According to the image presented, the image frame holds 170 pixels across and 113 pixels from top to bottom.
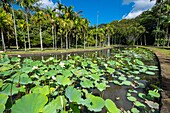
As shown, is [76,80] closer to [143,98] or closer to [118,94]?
[118,94]

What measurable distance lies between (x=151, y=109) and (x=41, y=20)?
2232cm

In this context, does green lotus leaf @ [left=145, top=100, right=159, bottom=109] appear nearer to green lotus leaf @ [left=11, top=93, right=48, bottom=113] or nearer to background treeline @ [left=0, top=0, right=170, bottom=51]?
green lotus leaf @ [left=11, top=93, right=48, bottom=113]

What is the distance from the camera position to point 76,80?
6.54 m

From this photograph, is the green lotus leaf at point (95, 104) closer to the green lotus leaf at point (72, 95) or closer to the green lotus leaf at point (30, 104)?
the green lotus leaf at point (72, 95)

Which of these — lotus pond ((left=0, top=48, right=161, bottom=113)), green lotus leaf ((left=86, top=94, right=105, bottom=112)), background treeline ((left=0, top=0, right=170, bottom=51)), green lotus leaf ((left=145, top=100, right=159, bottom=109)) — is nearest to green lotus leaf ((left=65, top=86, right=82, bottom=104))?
lotus pond ((left=0, top=48, right=161, bottom=113))

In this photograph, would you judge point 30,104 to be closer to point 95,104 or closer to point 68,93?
point 68,93

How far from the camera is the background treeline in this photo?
73.7ft

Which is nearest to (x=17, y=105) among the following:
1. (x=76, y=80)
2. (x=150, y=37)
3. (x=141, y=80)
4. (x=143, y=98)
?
(x=143, y=98)

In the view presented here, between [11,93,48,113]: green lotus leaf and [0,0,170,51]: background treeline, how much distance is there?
64.7ft

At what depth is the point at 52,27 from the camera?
25453 mm

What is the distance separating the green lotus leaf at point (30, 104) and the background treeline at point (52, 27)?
1971 cm

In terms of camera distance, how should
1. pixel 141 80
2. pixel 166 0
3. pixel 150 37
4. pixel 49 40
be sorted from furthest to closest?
pixel 150 37
pixel 49 40
pixel 166 0
pixel 141 80

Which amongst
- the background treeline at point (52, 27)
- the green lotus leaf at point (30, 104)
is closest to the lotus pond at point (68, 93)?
the green lotus leaf at point (30, 104)

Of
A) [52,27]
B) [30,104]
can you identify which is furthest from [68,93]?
[52,27]
